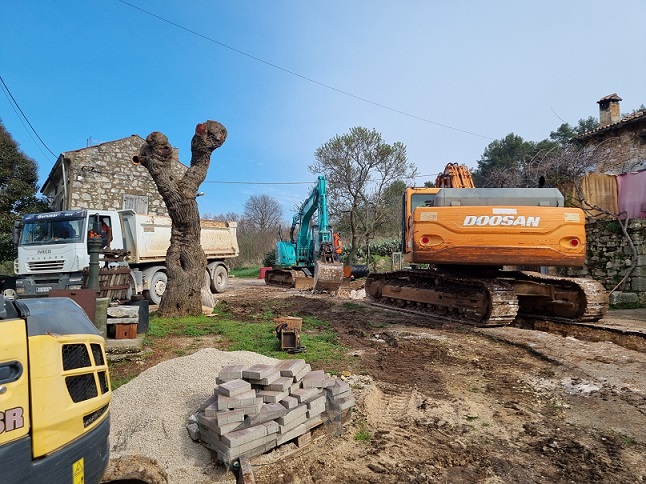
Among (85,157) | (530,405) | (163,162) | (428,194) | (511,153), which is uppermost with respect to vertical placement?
(511,153)

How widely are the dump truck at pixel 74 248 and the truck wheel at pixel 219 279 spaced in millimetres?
3308

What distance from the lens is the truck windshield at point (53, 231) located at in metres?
10.7

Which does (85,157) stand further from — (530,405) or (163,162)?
(530,405)

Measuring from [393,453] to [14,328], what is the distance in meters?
2.55

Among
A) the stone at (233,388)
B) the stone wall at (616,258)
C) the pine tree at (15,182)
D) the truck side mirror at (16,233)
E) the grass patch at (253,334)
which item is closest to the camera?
the stone at (233,388)

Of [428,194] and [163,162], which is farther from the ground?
[163,162]

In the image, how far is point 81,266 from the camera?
10.4 m

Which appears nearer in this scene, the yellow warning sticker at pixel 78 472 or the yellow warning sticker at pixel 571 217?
the yellow warning sticker at pixel 78 472

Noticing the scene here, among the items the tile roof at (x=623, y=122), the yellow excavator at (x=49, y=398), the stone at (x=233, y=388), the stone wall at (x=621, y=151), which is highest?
the tile roof at (x=623, y=122)

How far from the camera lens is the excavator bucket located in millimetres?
14415

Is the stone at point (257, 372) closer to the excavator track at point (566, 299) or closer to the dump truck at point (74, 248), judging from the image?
the excavator track at point (566, 299)

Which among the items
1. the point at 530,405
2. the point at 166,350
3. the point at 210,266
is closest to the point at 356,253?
the point at 210,266

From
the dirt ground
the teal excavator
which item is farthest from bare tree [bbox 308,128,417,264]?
the dirt ground

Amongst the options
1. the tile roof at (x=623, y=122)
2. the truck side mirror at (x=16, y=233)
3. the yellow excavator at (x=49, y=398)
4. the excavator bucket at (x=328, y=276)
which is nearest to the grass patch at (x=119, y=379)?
the yellow excavator at (x=49, y=398)
